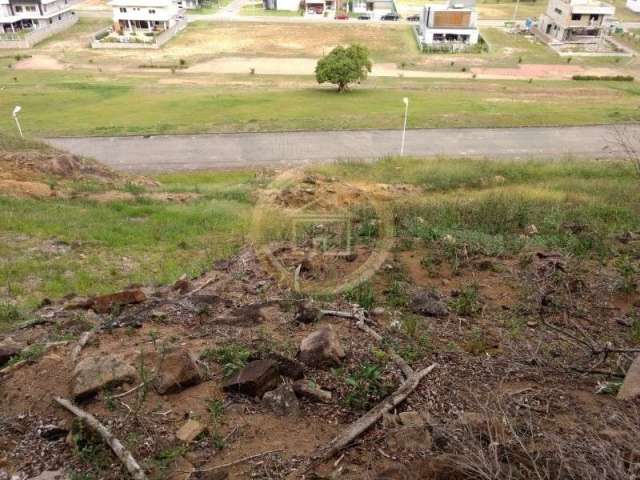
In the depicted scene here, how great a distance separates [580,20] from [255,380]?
62.8m

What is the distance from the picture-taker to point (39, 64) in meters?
44.3

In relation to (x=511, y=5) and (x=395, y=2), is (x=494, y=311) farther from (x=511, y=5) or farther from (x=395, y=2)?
(x=511, y=5)

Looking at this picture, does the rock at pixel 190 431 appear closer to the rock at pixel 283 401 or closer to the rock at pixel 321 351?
the rock at pixel 283 401

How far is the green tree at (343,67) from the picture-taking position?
3478 cm

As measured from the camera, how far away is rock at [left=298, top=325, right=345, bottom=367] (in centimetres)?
479

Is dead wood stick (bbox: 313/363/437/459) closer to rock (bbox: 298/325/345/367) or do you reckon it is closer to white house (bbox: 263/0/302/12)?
rock (bbox: 298/325/345/367)

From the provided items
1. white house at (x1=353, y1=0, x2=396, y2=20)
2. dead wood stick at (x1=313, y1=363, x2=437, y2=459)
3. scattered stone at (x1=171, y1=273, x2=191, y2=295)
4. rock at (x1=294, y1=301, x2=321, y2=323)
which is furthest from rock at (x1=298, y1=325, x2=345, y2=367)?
white house at (x1=353, y1=0, x2=396, y2=20)

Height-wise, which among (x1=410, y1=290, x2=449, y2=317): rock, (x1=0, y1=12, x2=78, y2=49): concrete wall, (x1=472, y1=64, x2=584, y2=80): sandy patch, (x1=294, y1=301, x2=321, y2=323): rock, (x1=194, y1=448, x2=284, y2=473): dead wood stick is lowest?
(x1=472, y1=64, x2=584, y2=80): sandy patch

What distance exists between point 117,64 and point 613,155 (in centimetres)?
4154

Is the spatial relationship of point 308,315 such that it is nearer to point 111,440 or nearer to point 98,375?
point 98,375

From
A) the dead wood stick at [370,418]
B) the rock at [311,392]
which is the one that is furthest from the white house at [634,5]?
the rock at [311,392]

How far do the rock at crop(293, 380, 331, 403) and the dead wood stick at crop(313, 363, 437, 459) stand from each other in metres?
0.43

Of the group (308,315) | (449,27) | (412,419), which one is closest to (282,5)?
(449,27)

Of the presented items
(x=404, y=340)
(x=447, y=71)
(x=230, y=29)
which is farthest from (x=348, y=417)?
(x=230, y=29)
